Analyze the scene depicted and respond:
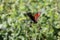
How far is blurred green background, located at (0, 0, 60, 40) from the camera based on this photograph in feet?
8.75

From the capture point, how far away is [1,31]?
2.74 m

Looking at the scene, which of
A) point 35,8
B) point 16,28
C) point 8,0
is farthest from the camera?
point 8,0

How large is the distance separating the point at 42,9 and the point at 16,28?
1.38 ft

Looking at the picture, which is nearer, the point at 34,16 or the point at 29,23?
the point at 29,23

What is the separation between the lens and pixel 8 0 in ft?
9.99

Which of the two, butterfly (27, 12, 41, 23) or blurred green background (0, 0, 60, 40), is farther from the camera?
butterfly (27, 12, 41, 23)

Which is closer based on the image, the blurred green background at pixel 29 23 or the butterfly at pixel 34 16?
the blurred green background at pixel 29 23

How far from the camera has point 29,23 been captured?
8.96ft

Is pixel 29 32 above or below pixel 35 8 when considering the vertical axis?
below

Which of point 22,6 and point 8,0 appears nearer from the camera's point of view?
point 22,6

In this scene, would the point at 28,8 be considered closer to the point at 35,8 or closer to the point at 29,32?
the point at 35,8

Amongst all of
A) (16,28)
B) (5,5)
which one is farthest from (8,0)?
(16,28)

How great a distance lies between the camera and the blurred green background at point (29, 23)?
105 inches

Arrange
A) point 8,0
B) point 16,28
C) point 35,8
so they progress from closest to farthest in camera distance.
Answer: point 16,28
point 35,8
point 8,0
